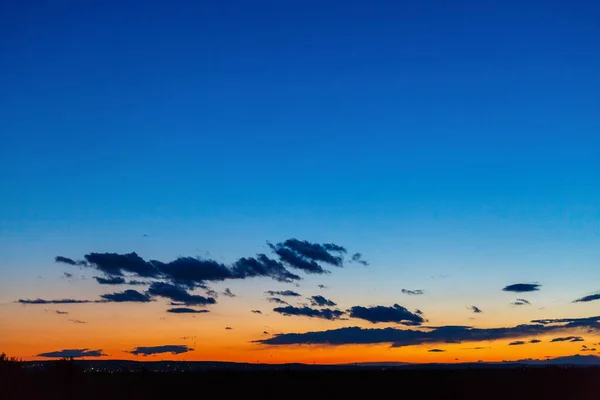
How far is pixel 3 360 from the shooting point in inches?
2445

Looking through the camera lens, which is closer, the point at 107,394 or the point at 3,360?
the point at 3,360

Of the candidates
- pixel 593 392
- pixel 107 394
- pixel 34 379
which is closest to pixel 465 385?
pixel 593 392

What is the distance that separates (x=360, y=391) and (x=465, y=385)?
23553 mm

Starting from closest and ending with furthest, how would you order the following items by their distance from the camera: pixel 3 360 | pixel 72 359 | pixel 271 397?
pixel 3 360, pixel 72 359, pixel 271 397

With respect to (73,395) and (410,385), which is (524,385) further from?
(73,395)

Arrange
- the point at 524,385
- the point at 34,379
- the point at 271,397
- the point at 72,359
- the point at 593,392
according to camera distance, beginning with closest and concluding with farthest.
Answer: the point at 34,379
the point at 72,359
the point at 271,397
the point at 593,392
the point at 524,385

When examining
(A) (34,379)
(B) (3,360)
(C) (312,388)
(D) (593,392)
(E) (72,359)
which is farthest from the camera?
(C) (312,388)

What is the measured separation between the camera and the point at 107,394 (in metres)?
73.8

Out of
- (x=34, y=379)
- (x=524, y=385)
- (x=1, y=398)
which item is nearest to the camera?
(x=1, y=398)

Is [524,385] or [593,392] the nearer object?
[593,392]

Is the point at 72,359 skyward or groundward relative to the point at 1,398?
skyward

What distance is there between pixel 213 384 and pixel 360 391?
22900 millimetres

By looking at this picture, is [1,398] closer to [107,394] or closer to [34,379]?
[34,379]

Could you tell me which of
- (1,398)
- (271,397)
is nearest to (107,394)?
(1,398)
